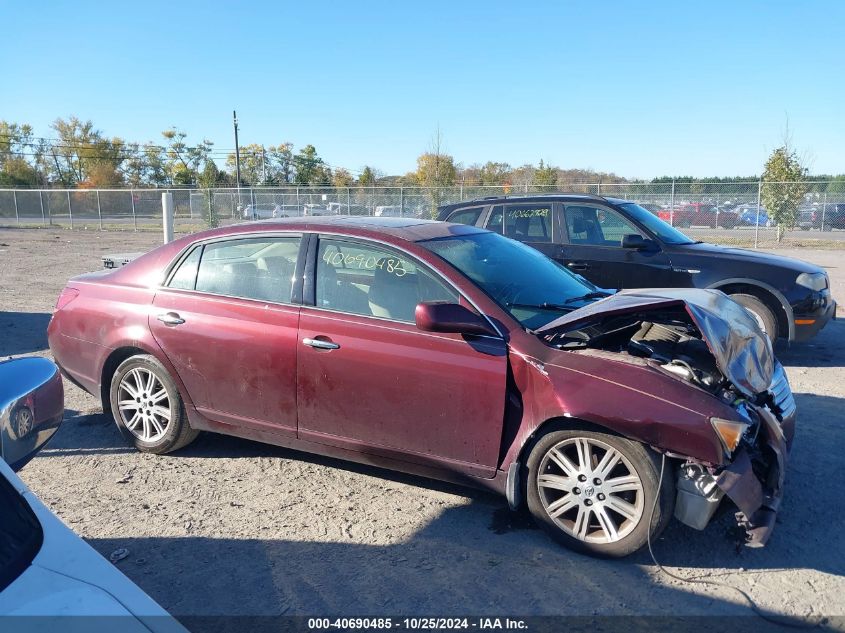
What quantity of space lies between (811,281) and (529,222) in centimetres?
322

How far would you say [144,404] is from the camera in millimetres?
4746

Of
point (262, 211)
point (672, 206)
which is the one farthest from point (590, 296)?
point (262, 211)

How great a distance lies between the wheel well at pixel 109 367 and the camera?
4.79 metres

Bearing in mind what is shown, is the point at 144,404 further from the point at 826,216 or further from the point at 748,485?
the point at 826,216

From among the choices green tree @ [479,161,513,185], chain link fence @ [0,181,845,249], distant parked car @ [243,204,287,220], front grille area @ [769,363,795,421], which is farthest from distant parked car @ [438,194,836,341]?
green tree @ [479,161,513,185]

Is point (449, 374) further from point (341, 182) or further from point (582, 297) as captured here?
point (341, 182)

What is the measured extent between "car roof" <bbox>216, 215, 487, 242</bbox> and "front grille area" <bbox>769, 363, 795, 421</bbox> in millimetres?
2158

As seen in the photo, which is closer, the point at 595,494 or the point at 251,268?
the point at 595,494

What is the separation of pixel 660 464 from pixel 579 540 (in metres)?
0.58

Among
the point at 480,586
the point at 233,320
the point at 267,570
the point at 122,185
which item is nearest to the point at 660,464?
the point at 480,586

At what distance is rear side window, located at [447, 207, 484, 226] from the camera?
29.2 feet

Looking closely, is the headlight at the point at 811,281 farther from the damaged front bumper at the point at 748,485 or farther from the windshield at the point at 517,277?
the damaged front bumper at the point at 748,485

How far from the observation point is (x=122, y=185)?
6750 centimetres

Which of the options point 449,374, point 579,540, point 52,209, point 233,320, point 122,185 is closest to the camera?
point 579,540
